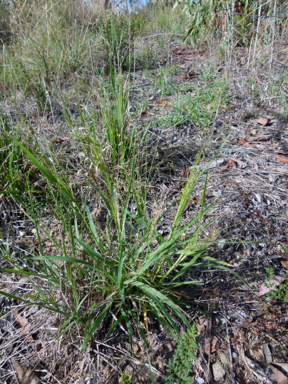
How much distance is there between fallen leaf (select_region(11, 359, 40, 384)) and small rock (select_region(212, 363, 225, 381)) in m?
0.80

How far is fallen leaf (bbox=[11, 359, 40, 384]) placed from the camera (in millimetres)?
1174

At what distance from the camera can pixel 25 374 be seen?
46.9 inches

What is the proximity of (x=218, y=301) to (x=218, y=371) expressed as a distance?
31cm

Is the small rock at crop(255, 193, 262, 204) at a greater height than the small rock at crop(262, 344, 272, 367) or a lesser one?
greater

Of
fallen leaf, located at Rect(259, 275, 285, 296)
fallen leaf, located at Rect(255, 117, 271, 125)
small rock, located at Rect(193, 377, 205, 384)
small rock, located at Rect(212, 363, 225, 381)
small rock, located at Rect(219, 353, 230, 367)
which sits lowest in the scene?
small rock, located at Rect(193, 377, 205, 384)

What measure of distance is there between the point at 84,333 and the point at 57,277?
28 cm

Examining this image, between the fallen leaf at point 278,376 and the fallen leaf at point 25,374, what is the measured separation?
1042mm

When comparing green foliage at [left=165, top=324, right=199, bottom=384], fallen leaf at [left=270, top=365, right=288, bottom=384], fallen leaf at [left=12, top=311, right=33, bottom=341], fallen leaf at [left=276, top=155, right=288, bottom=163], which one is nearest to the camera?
green foliage at [left=165, top=324, right=199, bottom=384]

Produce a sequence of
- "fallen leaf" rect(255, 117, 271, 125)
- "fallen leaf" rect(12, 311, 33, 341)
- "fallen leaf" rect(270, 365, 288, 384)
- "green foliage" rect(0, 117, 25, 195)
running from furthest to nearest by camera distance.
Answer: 1. "fallen leaf" rect(255, 117, 271, 125)
2. "green foliage" rect(0, 117, 25, 195)
3. "fallen leaf" rect(12, 311, 33, 341)
4. "fallen leaf" rect(270, 365, 288, 384)

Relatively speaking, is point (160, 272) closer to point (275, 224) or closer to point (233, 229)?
point (233, 229)

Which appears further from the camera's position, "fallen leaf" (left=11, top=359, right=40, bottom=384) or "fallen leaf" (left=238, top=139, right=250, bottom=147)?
"fallen leaf" (left=238, top=139, right=250, bottom=147)

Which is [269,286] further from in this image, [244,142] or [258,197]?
[244,142]

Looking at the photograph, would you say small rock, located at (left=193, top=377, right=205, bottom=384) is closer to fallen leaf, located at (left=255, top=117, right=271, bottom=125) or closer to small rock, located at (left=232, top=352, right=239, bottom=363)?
small rock, located at (left=232, top=352, right=239, bottom=363)

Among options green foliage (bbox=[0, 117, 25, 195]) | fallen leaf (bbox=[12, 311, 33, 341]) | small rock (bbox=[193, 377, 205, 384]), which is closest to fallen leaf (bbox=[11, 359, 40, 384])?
fallen leaf (bbox=[12, 311, 33, 341])
